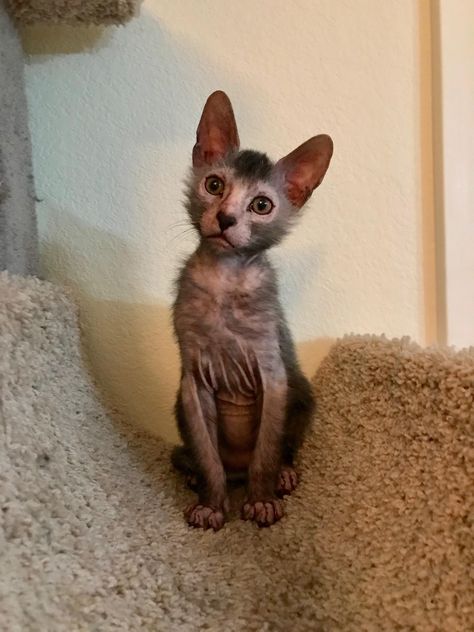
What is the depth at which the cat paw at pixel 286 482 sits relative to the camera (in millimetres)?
966

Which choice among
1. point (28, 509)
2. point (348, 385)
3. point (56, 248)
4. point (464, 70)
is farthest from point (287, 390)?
point (464, 70)

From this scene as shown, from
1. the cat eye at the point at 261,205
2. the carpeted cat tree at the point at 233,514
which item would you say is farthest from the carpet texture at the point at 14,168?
the cat eye at the point at 261,205

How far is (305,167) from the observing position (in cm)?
95

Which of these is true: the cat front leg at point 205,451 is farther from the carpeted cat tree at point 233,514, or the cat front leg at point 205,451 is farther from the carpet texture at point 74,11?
the carpet texture at point 74,11

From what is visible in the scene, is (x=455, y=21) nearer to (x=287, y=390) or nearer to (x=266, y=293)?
(x=266, y=293)

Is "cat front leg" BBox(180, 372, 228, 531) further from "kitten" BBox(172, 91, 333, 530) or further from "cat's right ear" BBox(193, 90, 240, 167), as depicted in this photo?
"cat's right ear" BBox(193, 90, 240, 167)

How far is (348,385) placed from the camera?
1.03 metres

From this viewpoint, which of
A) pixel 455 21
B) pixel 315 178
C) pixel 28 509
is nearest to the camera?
pixel 28 509

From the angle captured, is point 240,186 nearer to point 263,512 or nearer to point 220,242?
point 220,242

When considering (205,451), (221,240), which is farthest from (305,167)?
(205,451)

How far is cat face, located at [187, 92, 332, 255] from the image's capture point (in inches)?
34.4

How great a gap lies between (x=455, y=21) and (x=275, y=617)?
42.3 inches

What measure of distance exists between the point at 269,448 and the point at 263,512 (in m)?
0.09

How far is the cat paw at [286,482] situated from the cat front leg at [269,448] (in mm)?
24
